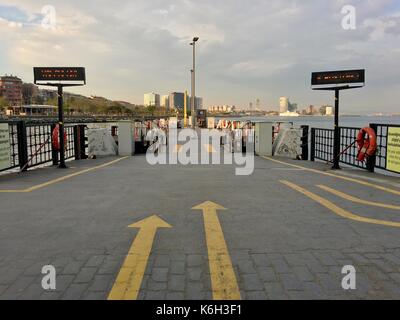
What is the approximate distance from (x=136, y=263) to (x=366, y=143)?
960 cm

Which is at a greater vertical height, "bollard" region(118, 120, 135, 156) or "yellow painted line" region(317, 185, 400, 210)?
"bollard" region(118, 120, 135, 156)

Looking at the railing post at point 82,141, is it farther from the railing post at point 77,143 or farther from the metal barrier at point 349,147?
the metal barrier at point 349,147

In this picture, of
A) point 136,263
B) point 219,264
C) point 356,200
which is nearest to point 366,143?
point 356,200

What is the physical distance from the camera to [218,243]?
4.73m

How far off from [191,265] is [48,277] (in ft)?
4.92

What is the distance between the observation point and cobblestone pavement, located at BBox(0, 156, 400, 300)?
352 cm

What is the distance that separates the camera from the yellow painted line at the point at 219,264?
340cm

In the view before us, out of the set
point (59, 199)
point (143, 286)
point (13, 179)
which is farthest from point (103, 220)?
point (13, 179)

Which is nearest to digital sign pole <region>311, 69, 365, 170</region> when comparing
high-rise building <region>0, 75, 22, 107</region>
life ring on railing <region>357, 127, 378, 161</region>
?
life ring on railing <region>357, 127, 378, 161</region>

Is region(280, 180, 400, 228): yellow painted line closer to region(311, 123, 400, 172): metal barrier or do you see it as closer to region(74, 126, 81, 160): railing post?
region(311, 123, 400, 172): metal barrier

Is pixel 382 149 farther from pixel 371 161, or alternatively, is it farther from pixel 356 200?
pixel 356 200

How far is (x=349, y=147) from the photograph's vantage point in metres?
12.6

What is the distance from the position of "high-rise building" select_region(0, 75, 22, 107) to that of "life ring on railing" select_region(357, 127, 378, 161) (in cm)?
20365
